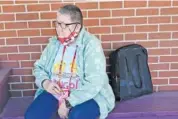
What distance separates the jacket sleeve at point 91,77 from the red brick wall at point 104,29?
1.84ft

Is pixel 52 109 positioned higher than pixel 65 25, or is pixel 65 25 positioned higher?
pixel 65 25

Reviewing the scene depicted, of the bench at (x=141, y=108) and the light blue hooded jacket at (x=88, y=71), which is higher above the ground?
the light blue hooded jacket at (x=88, y=71)

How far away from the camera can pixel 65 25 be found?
2.55m

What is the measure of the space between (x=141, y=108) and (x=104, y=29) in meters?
0.76

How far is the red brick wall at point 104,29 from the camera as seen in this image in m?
3.07

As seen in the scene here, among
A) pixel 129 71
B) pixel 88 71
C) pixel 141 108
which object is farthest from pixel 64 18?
pixel 141 108

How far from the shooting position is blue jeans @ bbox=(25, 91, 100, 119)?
8.19 feet

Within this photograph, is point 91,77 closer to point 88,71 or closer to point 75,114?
point 88,71

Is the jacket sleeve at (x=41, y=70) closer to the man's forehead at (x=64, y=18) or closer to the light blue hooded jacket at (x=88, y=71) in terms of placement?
the light blue hooded jacket at (x=88, y=71)

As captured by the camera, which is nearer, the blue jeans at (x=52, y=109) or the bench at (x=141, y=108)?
the blue jeans at (x=52, y=109)

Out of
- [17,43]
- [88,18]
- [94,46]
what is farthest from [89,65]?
[17,43]

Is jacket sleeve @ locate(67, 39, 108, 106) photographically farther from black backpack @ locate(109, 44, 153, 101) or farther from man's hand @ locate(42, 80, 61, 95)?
black backpack @ locate(109, 44, 153, 101)

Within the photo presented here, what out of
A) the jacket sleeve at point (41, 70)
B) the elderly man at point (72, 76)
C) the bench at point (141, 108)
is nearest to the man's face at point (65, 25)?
the elderly man at point (72, 76)

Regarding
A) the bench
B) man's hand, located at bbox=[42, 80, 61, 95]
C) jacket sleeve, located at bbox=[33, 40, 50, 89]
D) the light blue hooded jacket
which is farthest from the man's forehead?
the bench
